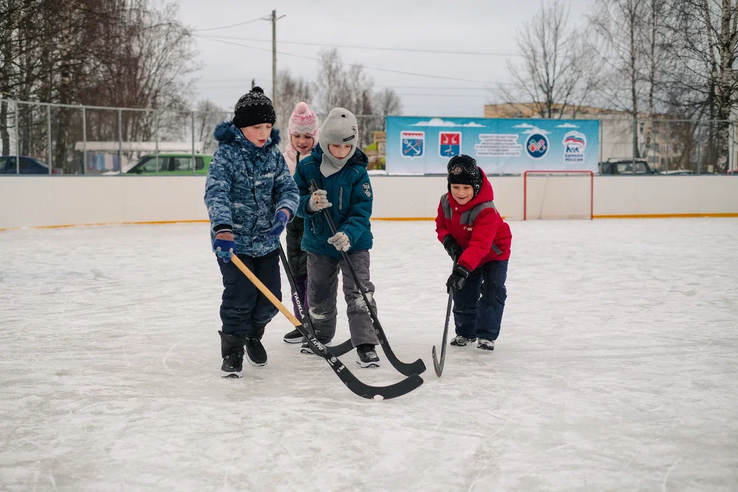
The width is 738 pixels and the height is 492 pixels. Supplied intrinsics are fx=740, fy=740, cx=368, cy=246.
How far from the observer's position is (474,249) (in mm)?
3199

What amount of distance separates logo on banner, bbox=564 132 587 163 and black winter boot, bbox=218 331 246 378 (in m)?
11.4

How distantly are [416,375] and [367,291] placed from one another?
48 cm

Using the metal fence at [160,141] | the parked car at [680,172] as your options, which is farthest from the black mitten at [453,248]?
the parked car at [680,172]

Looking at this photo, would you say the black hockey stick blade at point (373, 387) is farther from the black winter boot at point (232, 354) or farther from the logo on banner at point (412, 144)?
the logo on banner at point (412, 144)

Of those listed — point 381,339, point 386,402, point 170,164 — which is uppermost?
point 170,164

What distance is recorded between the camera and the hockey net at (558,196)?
13047 mm

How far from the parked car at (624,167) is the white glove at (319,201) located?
11.4 meters

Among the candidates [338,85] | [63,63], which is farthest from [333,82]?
[63,63]

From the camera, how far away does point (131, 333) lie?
3818mm

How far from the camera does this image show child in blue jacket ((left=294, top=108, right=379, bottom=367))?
3082mm

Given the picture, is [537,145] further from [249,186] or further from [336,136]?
[249,186]

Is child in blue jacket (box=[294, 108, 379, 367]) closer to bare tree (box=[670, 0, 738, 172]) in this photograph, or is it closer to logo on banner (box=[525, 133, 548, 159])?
logo on banner (box=[525, 133, 548, 159])

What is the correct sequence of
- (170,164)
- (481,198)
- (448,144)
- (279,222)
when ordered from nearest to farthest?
1. (279,222)
2. (481,198)
3. (170,164)
4. (448,144)

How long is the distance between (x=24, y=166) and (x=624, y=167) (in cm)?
985
